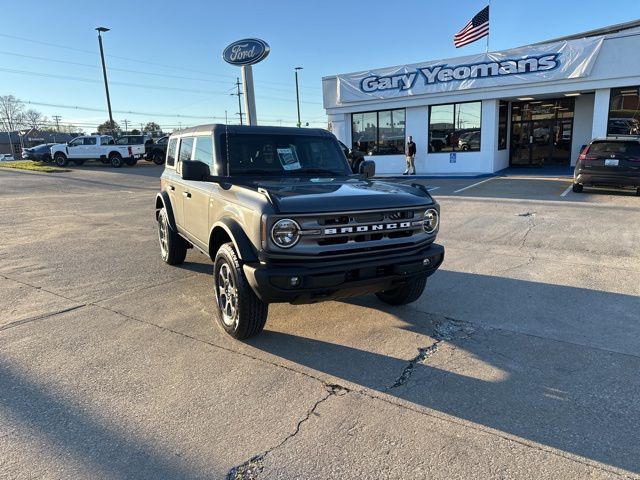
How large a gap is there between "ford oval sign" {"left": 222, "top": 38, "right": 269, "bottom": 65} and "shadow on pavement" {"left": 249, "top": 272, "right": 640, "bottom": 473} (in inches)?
605

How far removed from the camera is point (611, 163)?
12.4 meters

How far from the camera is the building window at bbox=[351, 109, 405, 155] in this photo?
22047mm

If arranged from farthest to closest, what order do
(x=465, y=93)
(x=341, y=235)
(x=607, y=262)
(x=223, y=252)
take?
(x=465, y=93) < (x=607, y=262) < (x=223, y=252) < (x=341, y=235)

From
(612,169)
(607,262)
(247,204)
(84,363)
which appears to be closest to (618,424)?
(247,204)

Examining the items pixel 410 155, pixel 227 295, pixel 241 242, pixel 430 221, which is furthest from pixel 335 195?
pixel 410 155

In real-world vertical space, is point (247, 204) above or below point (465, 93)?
below

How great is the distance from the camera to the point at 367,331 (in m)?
4.48

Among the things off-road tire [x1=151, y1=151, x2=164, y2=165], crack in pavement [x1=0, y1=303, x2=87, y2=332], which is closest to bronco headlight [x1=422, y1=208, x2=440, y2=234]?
crack in pavement [x1=0, y1=303, x2=87, y2=332]

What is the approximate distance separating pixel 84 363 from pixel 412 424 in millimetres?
2730

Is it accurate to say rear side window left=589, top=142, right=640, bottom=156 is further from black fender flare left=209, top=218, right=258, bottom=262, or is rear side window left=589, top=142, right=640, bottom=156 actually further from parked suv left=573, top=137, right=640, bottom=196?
black fender flare left=209, top=218, right=258, bottom=262

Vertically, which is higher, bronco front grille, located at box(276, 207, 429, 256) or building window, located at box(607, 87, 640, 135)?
building window, located at box(607, 87, 640, 135)

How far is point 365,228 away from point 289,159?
5.63ft

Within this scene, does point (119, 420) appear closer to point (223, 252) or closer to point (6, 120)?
point (223, 252)

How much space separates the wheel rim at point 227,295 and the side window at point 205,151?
1230 millimetres
